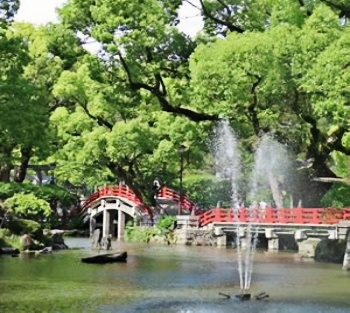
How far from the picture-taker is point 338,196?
101ft

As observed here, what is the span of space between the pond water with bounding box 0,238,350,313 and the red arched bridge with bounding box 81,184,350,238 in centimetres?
249

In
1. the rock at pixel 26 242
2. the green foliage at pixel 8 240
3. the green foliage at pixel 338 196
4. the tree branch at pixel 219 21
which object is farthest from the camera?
the tree branch at pixel 219 21

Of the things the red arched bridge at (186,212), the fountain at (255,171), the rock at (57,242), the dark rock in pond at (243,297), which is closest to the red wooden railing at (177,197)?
the red arched bridge at (186,212)

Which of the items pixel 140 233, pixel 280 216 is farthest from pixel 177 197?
pixel 280 216

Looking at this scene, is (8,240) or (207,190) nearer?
(8,240)

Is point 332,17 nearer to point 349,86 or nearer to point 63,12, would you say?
point 349,86

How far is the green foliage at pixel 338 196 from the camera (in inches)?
1192

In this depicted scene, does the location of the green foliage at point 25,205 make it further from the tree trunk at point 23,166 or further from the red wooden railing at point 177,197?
the red wooden railing at point 177,197

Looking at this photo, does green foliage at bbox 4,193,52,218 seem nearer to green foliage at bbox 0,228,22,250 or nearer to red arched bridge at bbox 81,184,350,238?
green foliage at bbox 0,228,22,250

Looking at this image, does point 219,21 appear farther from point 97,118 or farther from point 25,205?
point 25,205

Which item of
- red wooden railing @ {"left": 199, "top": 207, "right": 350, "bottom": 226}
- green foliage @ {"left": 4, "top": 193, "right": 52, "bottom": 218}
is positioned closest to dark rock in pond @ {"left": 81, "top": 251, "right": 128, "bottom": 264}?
green foliage @ {"left": 4, "top": 193, "right": 52, "bottom": 218}

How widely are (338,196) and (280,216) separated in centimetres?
248

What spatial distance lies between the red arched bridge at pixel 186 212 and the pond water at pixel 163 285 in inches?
97.9

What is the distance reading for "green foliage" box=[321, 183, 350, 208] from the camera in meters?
30.3
